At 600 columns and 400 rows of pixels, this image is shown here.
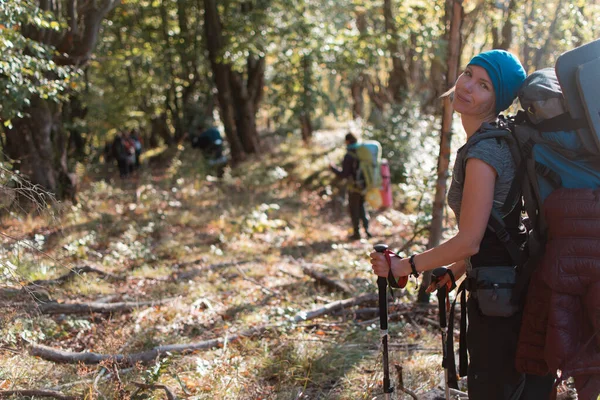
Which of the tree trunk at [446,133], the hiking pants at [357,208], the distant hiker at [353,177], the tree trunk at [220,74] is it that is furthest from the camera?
the tree trunk at [220,74]

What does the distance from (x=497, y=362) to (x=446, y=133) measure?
11.3 ft

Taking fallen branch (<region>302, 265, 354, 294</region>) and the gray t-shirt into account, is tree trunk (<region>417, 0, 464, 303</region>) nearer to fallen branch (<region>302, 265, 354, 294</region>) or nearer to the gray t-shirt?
fallen branch (<region>302, 265, 354, 294</region>)

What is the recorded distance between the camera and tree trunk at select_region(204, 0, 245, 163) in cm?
1602

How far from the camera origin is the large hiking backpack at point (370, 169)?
1036cm

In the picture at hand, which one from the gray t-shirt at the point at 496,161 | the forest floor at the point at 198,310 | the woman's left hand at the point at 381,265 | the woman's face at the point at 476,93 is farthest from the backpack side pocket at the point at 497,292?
the forest floor at the point at 198,310

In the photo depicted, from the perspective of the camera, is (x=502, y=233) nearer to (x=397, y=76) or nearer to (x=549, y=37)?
(x=549, y=37)

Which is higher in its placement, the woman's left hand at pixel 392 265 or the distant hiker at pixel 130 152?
the woman's left hand at pixel 392 265

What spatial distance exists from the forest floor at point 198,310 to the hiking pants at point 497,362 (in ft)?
4.86

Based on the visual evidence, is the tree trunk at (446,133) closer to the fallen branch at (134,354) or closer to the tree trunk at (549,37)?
the fallen branch at (134,354)

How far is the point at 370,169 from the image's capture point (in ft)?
34.1

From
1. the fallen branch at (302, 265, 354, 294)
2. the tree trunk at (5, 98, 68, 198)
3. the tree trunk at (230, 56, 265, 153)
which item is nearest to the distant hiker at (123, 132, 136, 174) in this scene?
the tree trunk at (230, 56, 265, 153)

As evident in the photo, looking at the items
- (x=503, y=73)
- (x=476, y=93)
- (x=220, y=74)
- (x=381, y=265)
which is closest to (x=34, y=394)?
(x=381, y=265)

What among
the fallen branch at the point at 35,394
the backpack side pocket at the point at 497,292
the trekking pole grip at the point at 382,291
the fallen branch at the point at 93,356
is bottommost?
the fallen branch at the point at 93,356

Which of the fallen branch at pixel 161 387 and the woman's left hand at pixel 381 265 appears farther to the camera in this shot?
the fallen branch at pixel 161 387
